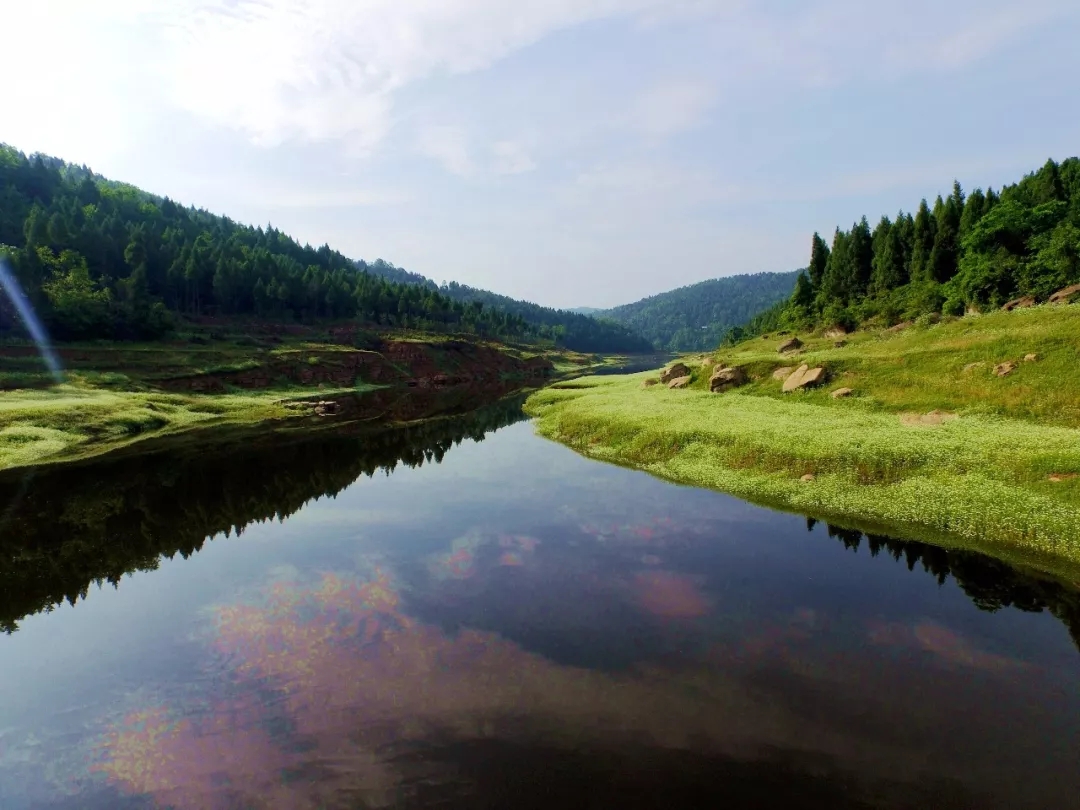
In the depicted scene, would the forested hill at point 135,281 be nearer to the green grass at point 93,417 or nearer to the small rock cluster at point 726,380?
the green grass at point 93,417

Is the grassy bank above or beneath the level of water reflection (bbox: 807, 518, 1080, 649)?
above

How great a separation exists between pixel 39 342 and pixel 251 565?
308 ft

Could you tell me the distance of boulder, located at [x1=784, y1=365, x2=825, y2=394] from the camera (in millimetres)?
49375

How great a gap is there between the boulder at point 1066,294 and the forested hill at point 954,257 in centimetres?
245

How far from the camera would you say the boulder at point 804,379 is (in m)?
49.4

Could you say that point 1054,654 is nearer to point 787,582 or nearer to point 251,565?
point 787,582

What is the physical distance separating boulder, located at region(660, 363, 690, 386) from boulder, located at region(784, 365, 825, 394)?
67.2 feet

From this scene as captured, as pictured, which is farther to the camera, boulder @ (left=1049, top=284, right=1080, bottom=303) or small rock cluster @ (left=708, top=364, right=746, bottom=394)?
boulder @ (left=1049, top=284, right=1080, bottom=303)

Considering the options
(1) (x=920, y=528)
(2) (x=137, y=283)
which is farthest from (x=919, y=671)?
(2) (x=137, y=283)

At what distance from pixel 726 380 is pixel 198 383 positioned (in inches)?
2990

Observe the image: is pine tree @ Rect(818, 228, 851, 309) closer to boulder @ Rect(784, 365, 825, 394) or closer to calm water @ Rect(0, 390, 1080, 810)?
boulder @ Rect(784, 365, 825, 394)

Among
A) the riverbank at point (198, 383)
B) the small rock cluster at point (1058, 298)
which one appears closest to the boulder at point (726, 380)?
the small rock cluster at point (1058, 298)

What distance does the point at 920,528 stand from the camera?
24250 mm

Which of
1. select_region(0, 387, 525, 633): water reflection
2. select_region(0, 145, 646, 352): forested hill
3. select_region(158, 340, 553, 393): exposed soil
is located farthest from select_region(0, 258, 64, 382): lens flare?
select_region(0, 387, 525, 633): water reflection
